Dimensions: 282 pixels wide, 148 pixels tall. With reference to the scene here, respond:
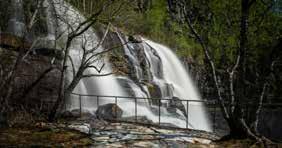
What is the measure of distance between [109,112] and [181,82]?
1658 cm

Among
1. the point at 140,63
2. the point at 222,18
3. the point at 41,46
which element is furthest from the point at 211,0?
the point at 140,63

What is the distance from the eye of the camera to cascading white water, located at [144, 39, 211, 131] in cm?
3272

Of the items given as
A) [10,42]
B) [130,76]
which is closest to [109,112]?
Result: [10,42]

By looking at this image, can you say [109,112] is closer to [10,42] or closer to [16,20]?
[10,42]

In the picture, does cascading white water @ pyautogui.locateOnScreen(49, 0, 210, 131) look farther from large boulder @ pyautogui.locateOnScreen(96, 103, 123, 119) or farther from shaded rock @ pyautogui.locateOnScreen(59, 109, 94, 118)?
shaded rock @ pyautogui.locateOnScreen(59, 109, 94, 118)

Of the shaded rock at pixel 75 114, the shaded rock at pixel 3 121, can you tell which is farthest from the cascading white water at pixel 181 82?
the shaded rock at pixel 3 121

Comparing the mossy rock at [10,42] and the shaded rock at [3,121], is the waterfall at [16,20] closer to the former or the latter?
the mossy rock at [10,42]

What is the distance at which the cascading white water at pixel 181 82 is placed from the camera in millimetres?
32719

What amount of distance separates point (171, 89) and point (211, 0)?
15.5 meters

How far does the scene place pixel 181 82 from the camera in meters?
36.2

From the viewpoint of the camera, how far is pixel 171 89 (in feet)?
102

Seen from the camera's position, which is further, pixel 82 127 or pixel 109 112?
pixel 109 112

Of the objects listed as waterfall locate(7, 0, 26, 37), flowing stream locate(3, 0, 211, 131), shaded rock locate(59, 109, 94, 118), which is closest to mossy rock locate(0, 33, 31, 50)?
flowing stream locate(3, 0, 211, 131)

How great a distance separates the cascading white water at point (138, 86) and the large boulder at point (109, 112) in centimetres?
159
